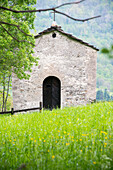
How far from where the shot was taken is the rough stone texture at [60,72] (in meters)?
11.6

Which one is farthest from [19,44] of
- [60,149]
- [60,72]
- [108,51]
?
[108,51]

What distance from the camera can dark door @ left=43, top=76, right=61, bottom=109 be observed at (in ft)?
39.4

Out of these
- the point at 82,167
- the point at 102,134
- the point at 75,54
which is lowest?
the point at 82,167

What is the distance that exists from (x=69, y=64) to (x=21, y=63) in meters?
3.13

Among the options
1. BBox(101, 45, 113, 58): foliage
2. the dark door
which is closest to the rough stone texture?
the dark door

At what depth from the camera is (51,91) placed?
39.5 ft

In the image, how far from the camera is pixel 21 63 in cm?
1068

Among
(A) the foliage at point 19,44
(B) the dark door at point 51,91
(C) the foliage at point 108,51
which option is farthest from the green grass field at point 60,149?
(B) the dark door at point 51,91

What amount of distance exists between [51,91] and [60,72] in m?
1.40

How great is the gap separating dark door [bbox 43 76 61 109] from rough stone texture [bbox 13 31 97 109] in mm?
368

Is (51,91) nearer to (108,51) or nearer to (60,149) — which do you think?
(60,149)

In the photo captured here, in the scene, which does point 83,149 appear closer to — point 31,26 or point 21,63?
point 21,63

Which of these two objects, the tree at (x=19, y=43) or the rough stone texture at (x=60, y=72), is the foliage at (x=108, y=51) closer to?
the tree at (x=19, y=43)

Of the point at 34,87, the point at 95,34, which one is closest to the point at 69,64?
the point at 34,87
